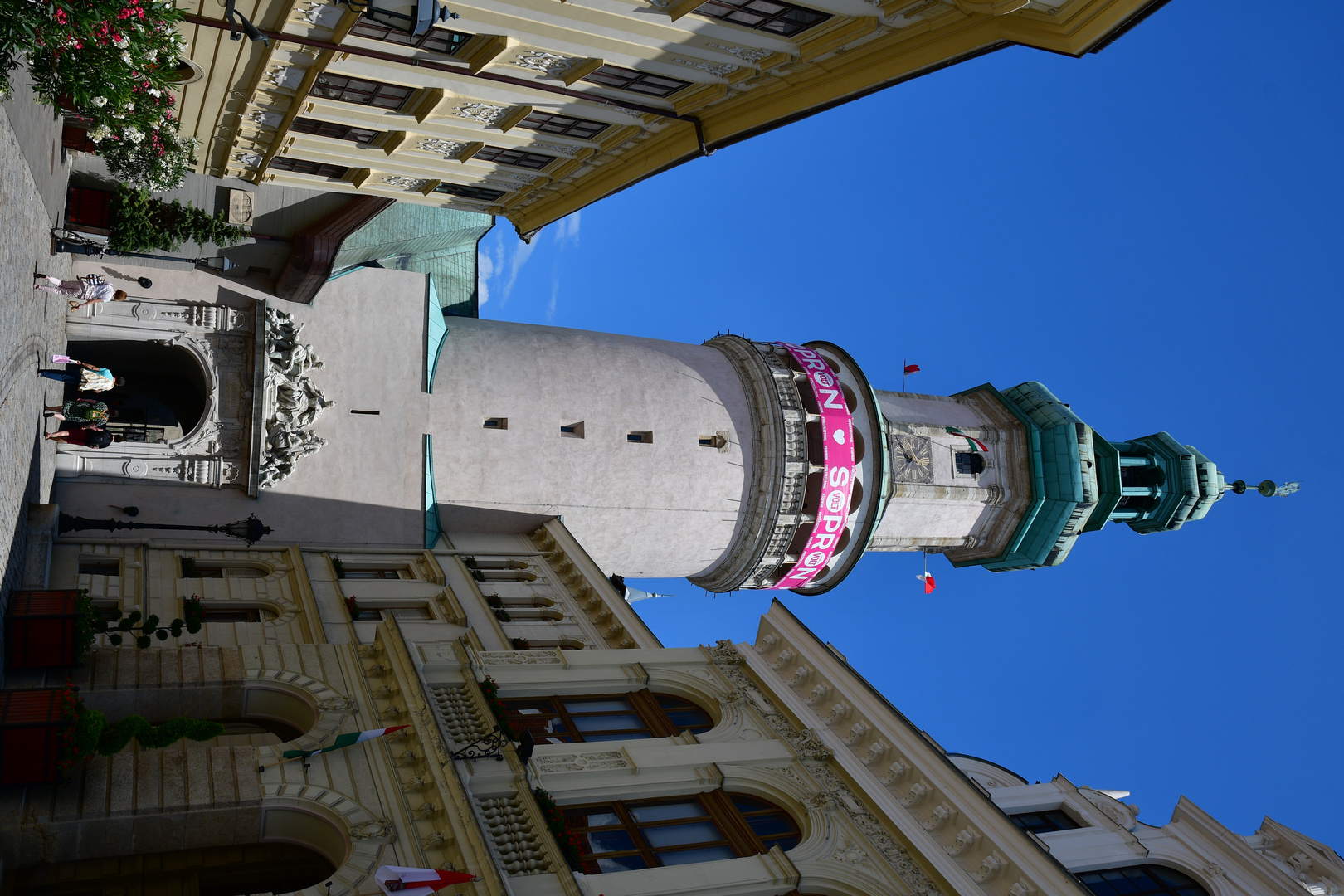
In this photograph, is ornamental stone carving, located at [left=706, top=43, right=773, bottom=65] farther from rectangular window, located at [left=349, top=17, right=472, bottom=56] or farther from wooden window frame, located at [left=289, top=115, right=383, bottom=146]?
wooden window frame, located at [left=289, top=115, right=383, bottom=146]

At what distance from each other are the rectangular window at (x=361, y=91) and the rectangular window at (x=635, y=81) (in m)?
4.61

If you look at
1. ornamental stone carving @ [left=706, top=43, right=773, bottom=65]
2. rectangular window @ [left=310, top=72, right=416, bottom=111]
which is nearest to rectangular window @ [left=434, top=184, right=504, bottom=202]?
rectangular window @ [left=310, top=72, right=416, bottom=111]

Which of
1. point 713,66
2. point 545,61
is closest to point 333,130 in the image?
point 545,61

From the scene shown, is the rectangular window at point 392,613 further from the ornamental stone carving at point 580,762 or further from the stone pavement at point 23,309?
the ornamental stone carving at point 580,762

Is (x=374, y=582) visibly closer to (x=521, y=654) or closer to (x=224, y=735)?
(x=521, y=654)

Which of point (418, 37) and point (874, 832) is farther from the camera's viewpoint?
point (418, 37)

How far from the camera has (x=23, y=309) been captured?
2100 centimetres

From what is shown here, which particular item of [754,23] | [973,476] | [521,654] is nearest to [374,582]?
[521,654]

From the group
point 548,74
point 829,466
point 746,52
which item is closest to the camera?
point 746,52

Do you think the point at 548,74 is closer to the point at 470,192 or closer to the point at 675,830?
the point at 470,192

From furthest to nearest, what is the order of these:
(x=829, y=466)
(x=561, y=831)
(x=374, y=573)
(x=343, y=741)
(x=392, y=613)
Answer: (x=829, y=466) < (x=374, y=573) < (x=392, y=613) < (x=343, y=741) < (x=561, y=831)

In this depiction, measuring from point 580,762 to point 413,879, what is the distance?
489cm

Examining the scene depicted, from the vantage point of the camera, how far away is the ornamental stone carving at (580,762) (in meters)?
20.1

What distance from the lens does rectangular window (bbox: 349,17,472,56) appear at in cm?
2131
